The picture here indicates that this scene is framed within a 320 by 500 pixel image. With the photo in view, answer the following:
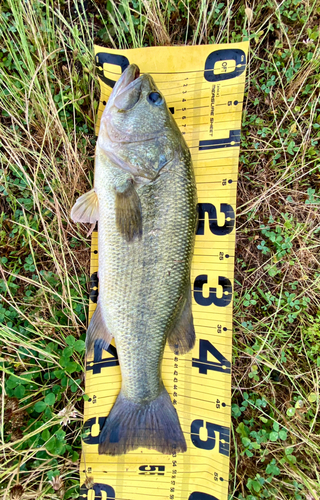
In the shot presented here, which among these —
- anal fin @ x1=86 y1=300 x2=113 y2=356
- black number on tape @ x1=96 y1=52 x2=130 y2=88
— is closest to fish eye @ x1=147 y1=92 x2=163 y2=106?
black number on tape @ x1=96 y1=52 x2=130 y2=88

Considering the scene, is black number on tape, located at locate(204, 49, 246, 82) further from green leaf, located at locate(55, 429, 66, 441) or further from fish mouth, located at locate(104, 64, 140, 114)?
green leaf, located at locate(55, 429, 66, 441)

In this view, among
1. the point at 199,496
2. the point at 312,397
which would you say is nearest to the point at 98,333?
the point at 199,496

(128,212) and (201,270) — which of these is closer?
(128,212)

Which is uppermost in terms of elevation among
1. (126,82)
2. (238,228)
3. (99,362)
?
(126,82)

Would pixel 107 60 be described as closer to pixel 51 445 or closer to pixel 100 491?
pixel 51 445

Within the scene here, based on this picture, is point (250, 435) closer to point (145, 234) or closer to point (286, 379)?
point (286, 379)

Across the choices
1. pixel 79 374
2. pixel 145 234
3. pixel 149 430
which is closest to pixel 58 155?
pixel 145 234
